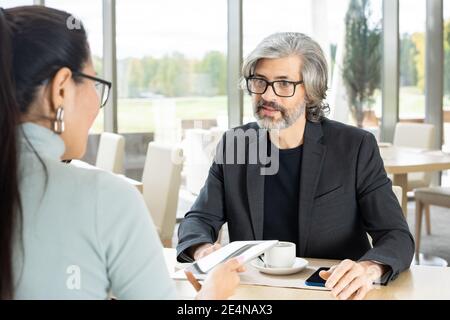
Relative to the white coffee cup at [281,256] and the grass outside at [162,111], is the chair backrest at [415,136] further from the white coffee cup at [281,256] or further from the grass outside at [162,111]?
the white coffee cup at [281,256]

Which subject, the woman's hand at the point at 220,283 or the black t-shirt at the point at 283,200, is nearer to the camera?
the woman's hand at the point at 220,283

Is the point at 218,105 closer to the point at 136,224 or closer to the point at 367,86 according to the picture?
the point at 367,86

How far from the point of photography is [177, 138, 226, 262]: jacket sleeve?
2070mm

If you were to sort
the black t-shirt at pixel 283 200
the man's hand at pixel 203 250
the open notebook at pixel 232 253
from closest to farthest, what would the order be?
the open notebook at pixel 232 253
the man's hand at pixel 203 250
the black t-shirt at pixel 283 200

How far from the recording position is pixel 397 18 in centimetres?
669

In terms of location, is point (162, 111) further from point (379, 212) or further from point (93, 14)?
point (379, 212)

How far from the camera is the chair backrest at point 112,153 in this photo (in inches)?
183

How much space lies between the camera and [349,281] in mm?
1547

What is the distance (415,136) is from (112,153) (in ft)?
8.41

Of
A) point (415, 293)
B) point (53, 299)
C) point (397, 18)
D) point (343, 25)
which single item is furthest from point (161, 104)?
point (53, 299)

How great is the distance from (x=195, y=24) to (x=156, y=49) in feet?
1.48

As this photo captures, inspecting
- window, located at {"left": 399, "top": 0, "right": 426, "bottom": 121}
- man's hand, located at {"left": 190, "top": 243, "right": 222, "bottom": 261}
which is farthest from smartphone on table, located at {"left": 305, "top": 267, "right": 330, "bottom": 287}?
window, located at {"left": 399, "top": 0, "right": 426, "bottom": 121}

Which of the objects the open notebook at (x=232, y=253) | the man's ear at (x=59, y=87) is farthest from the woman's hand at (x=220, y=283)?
the man's ear at (x=59, y=87)

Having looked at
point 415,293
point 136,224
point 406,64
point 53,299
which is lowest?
point 415,293
